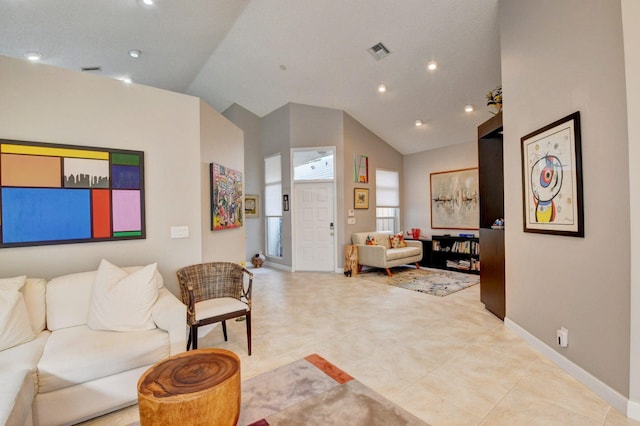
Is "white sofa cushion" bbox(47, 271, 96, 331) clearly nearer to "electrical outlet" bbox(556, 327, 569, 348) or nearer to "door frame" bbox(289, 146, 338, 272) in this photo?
"electrical outlet" bbox(556, 327, 569, 348)

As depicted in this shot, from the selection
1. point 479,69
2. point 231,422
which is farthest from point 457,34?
point 231,422

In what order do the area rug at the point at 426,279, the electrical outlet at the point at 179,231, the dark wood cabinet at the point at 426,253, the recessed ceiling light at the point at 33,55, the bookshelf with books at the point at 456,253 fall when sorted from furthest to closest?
the dark wood cabinet at the point at 426,253
the bookshelf with books at the point at 456,253
the area rug at the point at 426,279
the recessed ceiling light at the point at 33,55
the electrical outlet at the point at 179,231

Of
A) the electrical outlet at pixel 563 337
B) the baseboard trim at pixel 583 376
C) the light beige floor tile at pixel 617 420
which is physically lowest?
the light beige floor tile at pixel 617 420

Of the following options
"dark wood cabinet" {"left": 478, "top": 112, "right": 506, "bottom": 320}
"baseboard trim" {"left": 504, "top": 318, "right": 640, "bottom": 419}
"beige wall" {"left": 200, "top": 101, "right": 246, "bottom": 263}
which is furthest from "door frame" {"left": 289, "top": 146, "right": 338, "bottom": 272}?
"baseboard trim" {"left": 504, "top": 318, "right": 640, "bottom": 419}

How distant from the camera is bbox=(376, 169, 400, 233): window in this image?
22.6 feet

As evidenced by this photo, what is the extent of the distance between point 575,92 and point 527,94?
593 mm

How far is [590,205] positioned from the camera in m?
1.98

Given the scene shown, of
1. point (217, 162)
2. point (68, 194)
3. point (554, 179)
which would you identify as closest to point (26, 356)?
point (68, 194)

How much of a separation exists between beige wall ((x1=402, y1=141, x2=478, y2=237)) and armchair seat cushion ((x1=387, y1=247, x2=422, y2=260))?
3.04ft

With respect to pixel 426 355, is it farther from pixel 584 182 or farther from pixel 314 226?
pixel 314 226

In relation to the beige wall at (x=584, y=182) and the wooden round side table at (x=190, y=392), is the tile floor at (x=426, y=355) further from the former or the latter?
the wooden round side table at (x=190, y=392)

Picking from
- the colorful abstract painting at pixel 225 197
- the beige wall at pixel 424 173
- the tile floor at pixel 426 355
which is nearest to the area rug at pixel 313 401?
the tile floor at pixel 426 355

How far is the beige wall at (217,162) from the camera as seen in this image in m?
3.23

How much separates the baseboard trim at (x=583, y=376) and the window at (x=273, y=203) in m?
4.94
